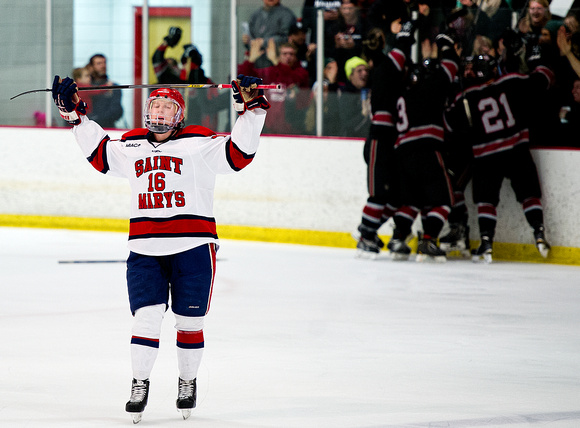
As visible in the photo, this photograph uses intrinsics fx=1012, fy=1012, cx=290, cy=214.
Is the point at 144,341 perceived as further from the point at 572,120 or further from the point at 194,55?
the point at 194,55

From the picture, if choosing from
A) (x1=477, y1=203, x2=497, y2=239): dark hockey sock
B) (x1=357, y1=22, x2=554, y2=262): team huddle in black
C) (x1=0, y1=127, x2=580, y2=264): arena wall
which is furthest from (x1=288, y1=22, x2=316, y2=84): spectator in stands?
(x1=477, y1=203, x2=497, y2=239): dark hockey sock

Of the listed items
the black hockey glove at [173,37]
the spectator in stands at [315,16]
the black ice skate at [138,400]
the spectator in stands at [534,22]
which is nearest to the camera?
the black ice skate at [138,400]

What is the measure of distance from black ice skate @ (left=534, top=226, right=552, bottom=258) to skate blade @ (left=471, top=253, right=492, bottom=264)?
356 millimetres

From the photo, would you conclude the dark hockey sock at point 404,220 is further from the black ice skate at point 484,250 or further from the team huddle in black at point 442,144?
the black ice skate at point 484,250

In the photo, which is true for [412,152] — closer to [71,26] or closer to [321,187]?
[321,187]

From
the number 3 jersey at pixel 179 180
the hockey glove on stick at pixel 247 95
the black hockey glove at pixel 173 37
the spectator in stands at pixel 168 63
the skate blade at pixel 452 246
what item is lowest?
the skate blade at pixel 452 246

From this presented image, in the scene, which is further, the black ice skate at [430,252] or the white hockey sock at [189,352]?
the black ice skate at [430,252]

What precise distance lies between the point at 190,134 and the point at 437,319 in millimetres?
2219

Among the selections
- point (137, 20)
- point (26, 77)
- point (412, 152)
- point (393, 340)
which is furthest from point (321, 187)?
point (393, 340)

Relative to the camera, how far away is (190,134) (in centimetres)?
338

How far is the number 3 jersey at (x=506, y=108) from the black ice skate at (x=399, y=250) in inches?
34.5

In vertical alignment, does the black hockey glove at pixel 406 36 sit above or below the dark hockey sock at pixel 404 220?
above

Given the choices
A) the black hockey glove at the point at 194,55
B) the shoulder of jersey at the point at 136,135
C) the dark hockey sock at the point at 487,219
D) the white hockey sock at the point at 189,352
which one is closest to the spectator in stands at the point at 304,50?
the black hockey glove at the point at 194,55

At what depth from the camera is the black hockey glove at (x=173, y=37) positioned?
890 centimetres
